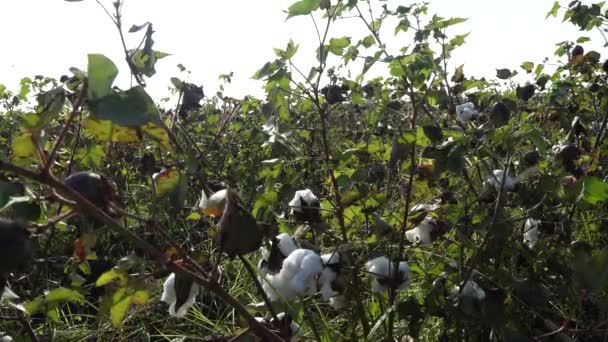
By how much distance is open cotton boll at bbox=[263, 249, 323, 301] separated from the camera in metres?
0.99

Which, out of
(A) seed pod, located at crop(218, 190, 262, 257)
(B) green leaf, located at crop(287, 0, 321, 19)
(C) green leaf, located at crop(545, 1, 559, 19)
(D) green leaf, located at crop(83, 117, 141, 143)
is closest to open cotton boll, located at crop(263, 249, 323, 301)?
(A) seed pod, located at crop(218, 190, 262, 257)

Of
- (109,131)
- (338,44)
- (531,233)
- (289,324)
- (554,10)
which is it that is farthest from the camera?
(554,10)

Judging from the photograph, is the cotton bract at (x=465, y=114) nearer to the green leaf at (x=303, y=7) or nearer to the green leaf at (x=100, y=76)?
the green leaf at (x=303, y=7)

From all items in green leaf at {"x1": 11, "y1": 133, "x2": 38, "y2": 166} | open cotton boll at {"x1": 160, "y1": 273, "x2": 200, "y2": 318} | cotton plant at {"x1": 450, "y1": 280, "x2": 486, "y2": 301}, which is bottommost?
cotton plant at {"x1": 450, "y1": 280, "x2": 486, "y2": 301}

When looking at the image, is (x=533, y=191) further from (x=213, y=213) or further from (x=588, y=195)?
(x=213, y=213)

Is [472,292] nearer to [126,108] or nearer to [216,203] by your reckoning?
[216,203]

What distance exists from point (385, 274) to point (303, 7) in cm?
53

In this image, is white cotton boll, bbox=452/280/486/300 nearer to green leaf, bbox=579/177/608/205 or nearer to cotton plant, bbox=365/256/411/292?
cotton plant, bbox=365/256/411/292

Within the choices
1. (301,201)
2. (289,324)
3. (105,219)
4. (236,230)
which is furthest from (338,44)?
(105,219)

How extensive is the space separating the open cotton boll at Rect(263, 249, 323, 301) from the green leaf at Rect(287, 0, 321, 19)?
479 millimetres

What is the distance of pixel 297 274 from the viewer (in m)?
0.99

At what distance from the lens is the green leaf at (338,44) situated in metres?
1.39

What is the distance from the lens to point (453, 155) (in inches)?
44.6

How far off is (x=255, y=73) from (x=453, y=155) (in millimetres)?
452
